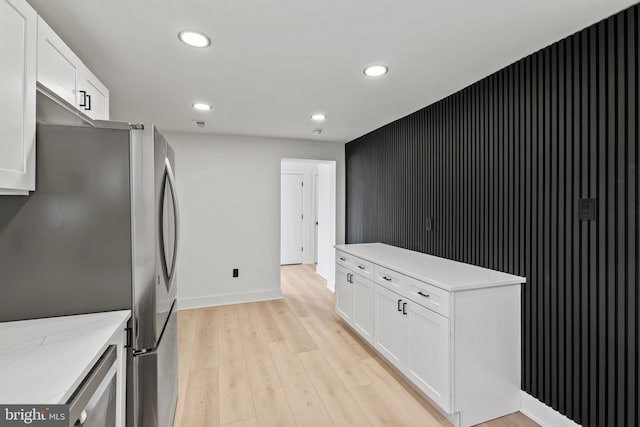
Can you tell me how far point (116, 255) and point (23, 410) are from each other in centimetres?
70

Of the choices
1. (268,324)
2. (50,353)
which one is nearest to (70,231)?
(50,353)

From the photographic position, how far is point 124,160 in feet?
4.66

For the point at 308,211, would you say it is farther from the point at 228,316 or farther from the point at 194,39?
the point at 194,39

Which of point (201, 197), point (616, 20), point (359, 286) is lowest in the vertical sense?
point (359, 286)

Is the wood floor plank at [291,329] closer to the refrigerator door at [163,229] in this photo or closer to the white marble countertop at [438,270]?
the white marble countertop at [438,270]

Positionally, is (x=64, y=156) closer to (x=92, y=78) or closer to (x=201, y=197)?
(x=92, y=78)

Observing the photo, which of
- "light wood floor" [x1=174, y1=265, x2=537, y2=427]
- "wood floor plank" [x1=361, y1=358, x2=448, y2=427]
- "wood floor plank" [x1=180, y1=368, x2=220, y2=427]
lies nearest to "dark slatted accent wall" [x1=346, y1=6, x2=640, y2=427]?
"light wood floor" [x1=174, y1=265, x2=537, y2=427]

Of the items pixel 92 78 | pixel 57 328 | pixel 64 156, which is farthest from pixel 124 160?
pixel 92 78

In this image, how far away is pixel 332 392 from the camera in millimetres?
2332

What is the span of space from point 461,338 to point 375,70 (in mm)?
1854

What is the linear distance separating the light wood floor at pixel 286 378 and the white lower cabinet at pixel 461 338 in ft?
0.49

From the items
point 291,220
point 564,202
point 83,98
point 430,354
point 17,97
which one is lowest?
point 430,354

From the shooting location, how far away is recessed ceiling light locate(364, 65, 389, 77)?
2174mm

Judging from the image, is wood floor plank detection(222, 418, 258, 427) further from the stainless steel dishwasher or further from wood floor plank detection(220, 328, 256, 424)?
the stainless steel dishwasher
